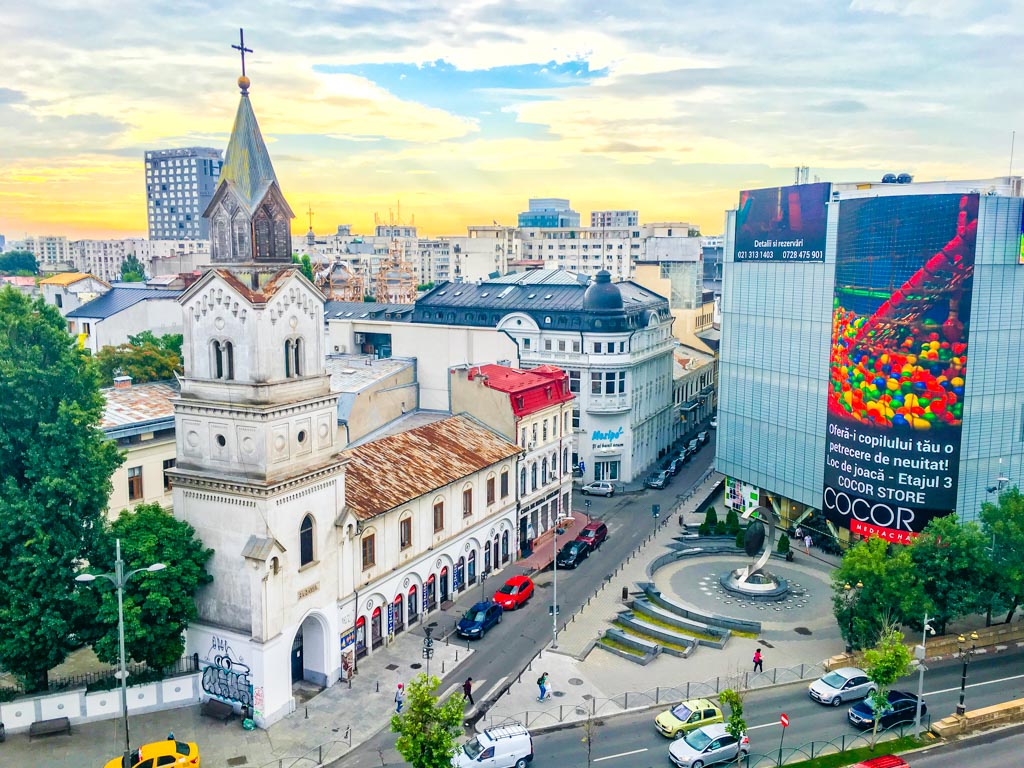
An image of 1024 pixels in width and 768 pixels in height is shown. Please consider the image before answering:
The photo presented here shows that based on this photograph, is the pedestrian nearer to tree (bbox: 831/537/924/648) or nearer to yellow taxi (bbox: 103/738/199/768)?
yellow taxi (bbox: 103/738/199/768)

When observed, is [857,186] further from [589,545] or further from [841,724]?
[841,724]

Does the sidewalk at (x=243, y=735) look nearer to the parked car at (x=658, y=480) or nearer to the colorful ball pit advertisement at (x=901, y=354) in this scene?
the colorful ball pit advertisement at (x=901, y=354)

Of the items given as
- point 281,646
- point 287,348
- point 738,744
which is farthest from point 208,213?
point 738,744

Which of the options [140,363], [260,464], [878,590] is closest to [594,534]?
[878,590]

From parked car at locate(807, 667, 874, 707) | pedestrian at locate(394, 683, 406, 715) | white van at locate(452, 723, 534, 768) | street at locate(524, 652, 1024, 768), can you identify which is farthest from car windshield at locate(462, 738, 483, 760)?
parked car at locate(807, 667, 874, 707)

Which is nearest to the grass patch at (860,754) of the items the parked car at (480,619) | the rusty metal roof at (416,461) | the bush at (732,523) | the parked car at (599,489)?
the parked car at (480,619)
